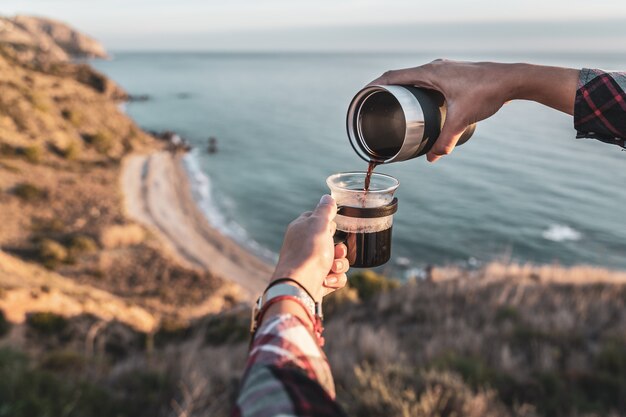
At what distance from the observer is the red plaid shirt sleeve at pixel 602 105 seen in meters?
2.10

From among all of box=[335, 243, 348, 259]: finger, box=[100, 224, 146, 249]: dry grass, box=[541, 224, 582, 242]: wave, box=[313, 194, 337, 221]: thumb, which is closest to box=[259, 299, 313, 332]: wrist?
box=[313, 194, 337, 221]: thumb

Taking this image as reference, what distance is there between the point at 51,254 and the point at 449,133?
2328cm

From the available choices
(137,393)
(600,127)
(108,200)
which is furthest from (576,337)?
(108,200)

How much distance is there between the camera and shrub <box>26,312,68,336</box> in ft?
41.1

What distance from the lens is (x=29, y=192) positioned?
28562 millimetres

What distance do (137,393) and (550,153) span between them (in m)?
54.3

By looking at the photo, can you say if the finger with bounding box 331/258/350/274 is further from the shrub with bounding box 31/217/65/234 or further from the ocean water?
the ocean water

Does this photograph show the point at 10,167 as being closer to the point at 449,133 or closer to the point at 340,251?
the point at 340,251

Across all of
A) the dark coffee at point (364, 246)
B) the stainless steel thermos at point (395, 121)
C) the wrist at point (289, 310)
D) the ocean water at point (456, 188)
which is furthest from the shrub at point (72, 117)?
the wrist at point (289, 310)

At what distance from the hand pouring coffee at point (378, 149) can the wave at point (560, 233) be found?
3468cm

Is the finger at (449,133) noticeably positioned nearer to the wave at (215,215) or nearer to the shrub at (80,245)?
the shrub at (80,245)

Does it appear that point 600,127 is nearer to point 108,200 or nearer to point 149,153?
point 108,200

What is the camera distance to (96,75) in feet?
265

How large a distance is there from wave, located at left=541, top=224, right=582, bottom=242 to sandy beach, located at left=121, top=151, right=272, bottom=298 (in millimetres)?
19170
